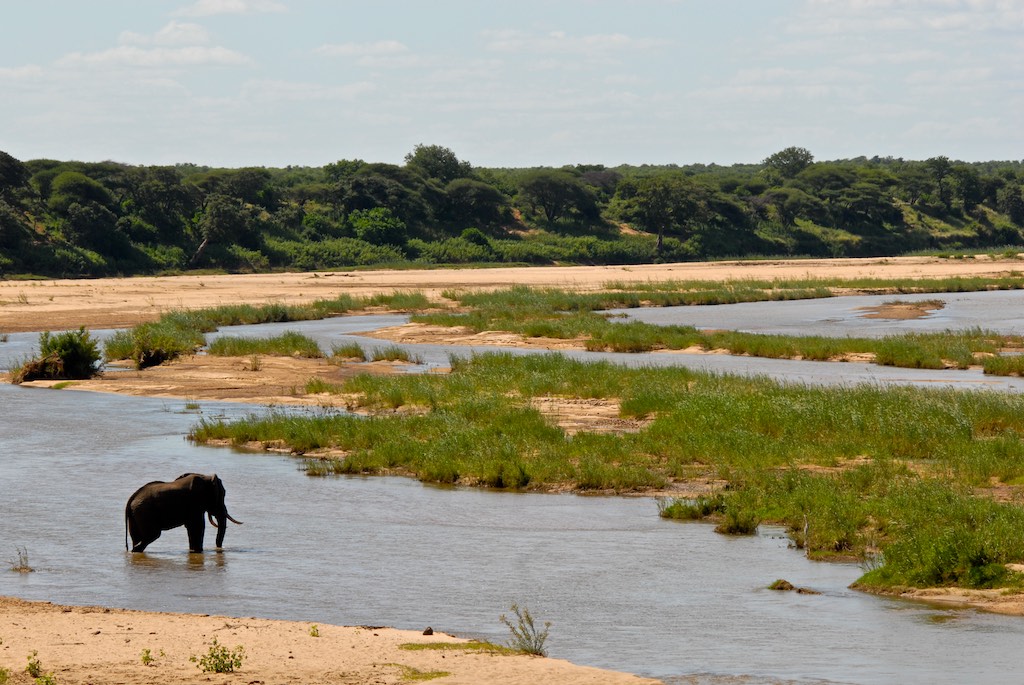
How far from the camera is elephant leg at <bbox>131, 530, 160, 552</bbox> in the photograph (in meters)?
13.8

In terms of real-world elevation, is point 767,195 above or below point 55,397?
above

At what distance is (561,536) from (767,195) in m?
107

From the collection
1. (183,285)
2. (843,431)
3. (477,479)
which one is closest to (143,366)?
(477,479)

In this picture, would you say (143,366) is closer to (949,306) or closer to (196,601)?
(196,601)

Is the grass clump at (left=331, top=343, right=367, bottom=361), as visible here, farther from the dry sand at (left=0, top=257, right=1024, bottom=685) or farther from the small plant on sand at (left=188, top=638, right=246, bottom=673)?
the small plant on sand at (left=188, top=638, right=246, bottom=673)

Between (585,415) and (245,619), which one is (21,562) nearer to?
(245,619)

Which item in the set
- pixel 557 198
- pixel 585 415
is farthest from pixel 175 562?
pixel 557 198

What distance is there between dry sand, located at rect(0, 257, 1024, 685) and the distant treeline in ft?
22.3

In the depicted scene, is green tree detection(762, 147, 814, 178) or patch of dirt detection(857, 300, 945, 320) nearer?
patch of dirt detection(857, 300, 945, 320)

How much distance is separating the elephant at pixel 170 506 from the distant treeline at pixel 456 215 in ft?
195

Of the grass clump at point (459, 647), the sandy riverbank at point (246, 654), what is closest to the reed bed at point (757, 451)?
the grass clump at point (459, 647)

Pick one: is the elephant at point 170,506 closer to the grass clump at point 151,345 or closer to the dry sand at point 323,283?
the grass clump at point 151,345

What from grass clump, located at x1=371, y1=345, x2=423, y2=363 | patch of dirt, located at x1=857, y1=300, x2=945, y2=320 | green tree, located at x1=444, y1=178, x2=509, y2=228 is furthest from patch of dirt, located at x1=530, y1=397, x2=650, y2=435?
green tree, located at x1=444, y1=178, x2=509, y2=228

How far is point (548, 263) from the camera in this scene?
315 ft
